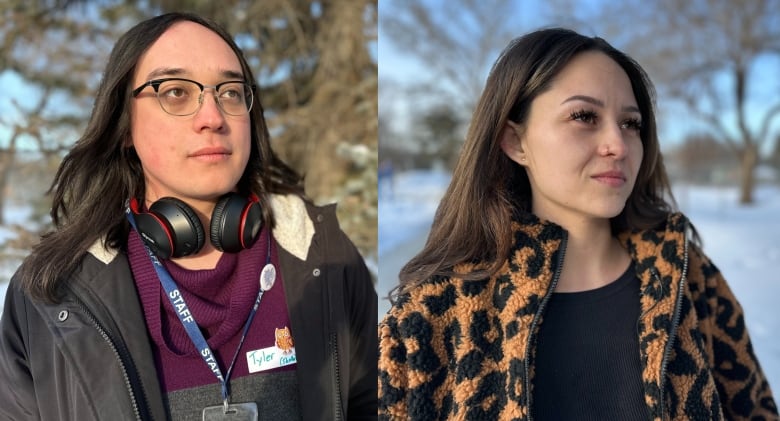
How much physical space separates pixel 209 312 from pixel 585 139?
129 cm

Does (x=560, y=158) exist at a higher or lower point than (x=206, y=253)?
higher

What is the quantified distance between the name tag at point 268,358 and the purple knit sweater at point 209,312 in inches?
0.5

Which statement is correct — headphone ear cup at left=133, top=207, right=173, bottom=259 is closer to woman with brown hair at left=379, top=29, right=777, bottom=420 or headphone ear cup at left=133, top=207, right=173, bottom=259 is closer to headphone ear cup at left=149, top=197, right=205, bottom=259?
headphone ear cup at left=149, top=197, right=205, bottom=259

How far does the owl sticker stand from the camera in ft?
5.65

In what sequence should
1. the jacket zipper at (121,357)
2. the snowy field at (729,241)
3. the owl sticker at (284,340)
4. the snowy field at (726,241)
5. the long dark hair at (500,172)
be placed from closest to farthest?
the jacket zipper at (121,357) < the owl sticker at (284,340) < the long dark hair at (500,172) < the snowy field at (726,241) < the snowy field at (729,241)

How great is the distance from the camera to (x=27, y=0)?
5.00m

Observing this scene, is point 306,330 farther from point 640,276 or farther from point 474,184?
point 640,276

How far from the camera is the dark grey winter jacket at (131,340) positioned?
4.97ft

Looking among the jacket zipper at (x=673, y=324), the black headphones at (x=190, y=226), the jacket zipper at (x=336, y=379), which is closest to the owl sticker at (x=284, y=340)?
the jacket zipper at (x=336, y=379)

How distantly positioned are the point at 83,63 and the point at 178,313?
462cm

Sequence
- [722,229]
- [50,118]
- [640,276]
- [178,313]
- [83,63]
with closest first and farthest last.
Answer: [178,313]
[640,276]
[50,118]
[83,63]
[722,229]

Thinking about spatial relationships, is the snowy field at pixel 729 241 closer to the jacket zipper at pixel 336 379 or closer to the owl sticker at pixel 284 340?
the jacket zipper at pixel 336 379

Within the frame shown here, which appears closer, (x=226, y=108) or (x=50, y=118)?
(x=226, y=108)

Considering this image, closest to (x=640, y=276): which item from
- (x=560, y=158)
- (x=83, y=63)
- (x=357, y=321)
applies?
(x=560, y=158)
